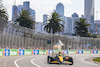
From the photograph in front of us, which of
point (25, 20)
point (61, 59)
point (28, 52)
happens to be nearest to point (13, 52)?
point (28, 52)

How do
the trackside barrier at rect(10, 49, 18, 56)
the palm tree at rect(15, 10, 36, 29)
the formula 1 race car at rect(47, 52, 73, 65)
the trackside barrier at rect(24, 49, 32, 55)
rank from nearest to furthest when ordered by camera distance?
1. the formula 1 race car at rect(47, 52, 73, 65)
2. the trackside barrier at rect(10, 49, 18, 56)
3. the trackside barrier at rect(24, 49, 32, 55)
4. the palm tree at rect(15, 10, 36, 29)

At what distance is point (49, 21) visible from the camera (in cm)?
6288

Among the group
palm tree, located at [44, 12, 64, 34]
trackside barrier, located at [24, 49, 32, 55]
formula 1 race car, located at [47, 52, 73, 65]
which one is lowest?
trackside barrier, located at [24, 49, 32, 55]

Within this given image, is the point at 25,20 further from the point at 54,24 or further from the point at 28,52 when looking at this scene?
the point at 28,52

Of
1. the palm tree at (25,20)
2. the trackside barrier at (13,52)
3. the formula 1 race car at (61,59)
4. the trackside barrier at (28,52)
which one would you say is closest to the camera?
the formula 1 race car at (61,59)

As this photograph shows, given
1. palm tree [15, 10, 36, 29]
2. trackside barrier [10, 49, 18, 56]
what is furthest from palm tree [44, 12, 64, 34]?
trackside barrier [10, 49, 18, 56]

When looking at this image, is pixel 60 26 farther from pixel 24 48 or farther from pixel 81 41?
pixel 24 48

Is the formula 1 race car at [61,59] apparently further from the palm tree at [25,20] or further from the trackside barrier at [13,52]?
the palm tree at [25,20]

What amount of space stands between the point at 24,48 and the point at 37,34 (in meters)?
3.62

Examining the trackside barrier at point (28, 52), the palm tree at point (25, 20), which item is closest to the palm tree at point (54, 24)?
the palm tree at point (25, 20)

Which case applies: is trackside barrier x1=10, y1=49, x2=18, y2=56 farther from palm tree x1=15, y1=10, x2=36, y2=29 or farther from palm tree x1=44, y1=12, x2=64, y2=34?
palm tree x1=44, y1=12, x2=64, y2=34

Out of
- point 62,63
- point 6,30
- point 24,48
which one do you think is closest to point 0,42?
point 6,30

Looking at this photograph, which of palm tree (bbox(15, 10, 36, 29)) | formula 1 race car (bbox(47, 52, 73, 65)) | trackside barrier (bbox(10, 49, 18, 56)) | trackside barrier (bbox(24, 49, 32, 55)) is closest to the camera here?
formula 1 race car (bbox(47, 52, 73, 65))

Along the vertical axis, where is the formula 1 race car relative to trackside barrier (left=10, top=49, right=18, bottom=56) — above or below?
above
